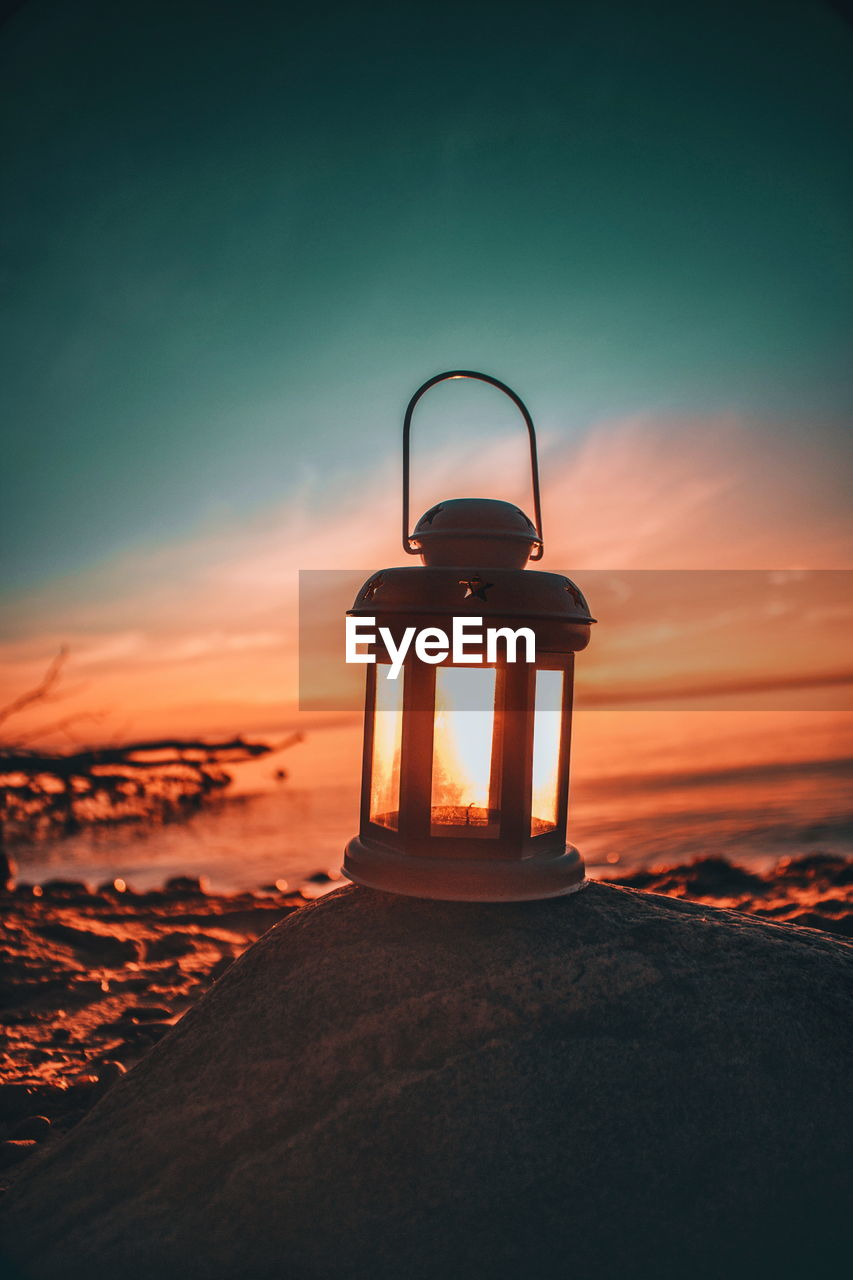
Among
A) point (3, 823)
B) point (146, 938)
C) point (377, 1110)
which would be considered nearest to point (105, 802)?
point (3, 823)

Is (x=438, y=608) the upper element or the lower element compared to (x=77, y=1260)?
upper

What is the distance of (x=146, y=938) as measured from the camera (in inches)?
275

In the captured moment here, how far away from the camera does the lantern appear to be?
11.9ft

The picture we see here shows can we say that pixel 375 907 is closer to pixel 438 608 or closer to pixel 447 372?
pixel 438 608

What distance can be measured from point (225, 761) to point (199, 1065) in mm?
8115

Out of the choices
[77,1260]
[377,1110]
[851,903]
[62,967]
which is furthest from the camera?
[851,903]

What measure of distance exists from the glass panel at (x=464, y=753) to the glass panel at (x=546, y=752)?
20cm

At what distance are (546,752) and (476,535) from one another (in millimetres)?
1081

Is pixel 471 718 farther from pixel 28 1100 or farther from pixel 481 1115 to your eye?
pixel 28 1100

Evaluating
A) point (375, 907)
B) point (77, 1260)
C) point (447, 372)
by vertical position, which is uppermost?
point (447, 372)

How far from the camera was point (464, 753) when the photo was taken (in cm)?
375

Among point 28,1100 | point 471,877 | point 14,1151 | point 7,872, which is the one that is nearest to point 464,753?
point 471,877

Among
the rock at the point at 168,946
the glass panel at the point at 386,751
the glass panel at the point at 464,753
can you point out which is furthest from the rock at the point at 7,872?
the glass panel at the point at 464,753

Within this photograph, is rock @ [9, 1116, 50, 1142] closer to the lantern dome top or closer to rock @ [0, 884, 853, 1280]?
rock @ [0, 884, 853, 1280]
